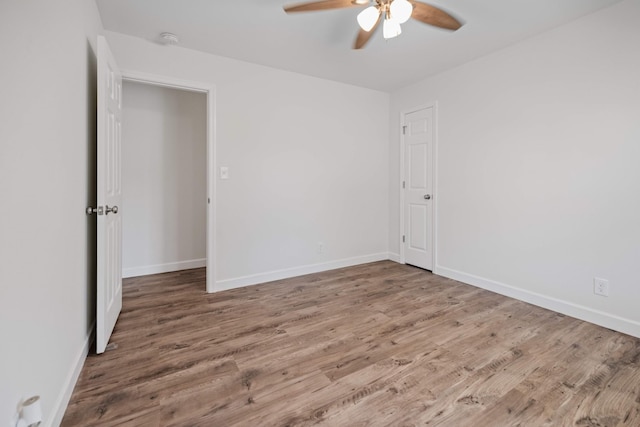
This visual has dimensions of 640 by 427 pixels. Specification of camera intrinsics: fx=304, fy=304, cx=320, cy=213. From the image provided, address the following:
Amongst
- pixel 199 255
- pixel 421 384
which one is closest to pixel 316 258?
pixel 199 255

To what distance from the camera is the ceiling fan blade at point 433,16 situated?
186 centimetres

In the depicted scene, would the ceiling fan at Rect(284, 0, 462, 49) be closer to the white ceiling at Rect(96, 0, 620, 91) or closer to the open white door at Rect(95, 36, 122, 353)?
the white ceiling at Rect(96, 0, 620, 91)

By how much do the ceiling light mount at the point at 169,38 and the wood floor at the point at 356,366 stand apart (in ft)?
7.77

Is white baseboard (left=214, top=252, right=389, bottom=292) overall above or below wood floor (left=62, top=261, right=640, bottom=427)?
above

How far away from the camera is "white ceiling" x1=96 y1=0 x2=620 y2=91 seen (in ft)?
7.37

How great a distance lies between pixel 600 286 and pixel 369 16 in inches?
105

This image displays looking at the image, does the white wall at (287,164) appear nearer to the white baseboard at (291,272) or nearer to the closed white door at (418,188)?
the white baseboard at (291,272)

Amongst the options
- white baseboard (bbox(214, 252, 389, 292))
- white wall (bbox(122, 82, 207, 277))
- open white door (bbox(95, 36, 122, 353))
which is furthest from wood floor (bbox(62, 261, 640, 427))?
white wall (bbox(122, 82, 207, 277))

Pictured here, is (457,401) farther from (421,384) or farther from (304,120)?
(304,120)

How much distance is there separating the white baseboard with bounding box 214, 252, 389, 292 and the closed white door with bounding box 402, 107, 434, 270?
1.75ft

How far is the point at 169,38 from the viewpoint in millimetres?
2666

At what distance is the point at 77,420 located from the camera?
139 cm

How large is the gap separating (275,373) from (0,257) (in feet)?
4.47

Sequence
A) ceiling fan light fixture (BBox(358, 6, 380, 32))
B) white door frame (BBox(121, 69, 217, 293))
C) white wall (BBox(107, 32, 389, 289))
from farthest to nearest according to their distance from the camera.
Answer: white wall (BBox(107, 32, 389, 289)) < white door frame (BBox(121, 69, 217, 293)) < ceiling fan light fixture (BBox(358, 6, 380, 32))
